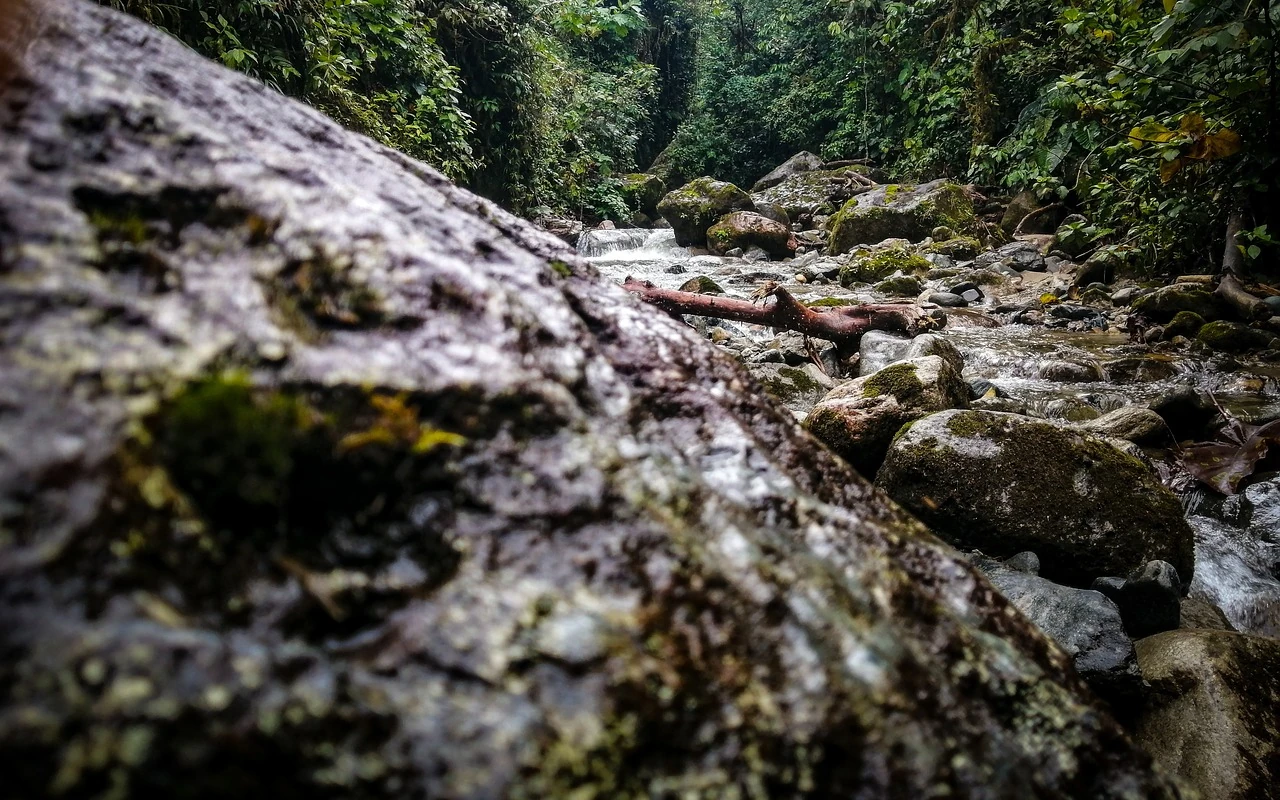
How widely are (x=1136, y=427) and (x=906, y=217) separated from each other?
27.4ft

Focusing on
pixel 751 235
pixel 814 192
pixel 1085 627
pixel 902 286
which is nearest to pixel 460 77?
pixel 751 235

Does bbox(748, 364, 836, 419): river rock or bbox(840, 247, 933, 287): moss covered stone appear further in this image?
bbox(840, 247, 933, 287): moss covered stone

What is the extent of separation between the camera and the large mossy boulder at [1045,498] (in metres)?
2.61

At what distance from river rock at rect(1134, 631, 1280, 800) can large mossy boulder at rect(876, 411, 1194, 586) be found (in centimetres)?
57

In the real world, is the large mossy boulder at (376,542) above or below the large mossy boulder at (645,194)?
above

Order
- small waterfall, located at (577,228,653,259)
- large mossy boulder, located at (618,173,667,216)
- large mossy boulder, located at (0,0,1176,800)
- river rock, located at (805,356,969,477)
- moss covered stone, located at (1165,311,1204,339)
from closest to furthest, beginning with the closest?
1. large mossy boulder, located at (0,0,1176,800)
2. river rock, located at (805,356,969,477)
3. moss covered stone, located at (1165,311,1204,339)
4. small waterfall, located at (577,228,653,259)
5. large mossy boulder, located at (618,173,667,216)

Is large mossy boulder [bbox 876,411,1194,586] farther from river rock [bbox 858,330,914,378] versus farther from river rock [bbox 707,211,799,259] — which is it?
river rock [bbox 707,211,799,259]

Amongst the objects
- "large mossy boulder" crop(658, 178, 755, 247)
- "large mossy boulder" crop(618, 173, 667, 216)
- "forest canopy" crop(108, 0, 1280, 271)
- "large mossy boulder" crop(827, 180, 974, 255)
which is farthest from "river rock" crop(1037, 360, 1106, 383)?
"large mossy boulder" crop(618, 173, 667, 216)

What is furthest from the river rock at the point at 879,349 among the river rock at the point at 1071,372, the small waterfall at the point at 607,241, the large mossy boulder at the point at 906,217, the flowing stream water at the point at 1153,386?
the small waterfall at the point at 607,241

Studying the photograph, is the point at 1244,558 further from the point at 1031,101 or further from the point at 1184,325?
the point at 1031,101

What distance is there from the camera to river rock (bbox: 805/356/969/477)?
133 inches

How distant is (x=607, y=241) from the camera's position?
13.4 m

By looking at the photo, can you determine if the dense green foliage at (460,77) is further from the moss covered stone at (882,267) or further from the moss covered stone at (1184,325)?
the moss covered stone at (1184,325)

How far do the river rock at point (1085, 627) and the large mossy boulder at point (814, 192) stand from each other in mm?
13045
